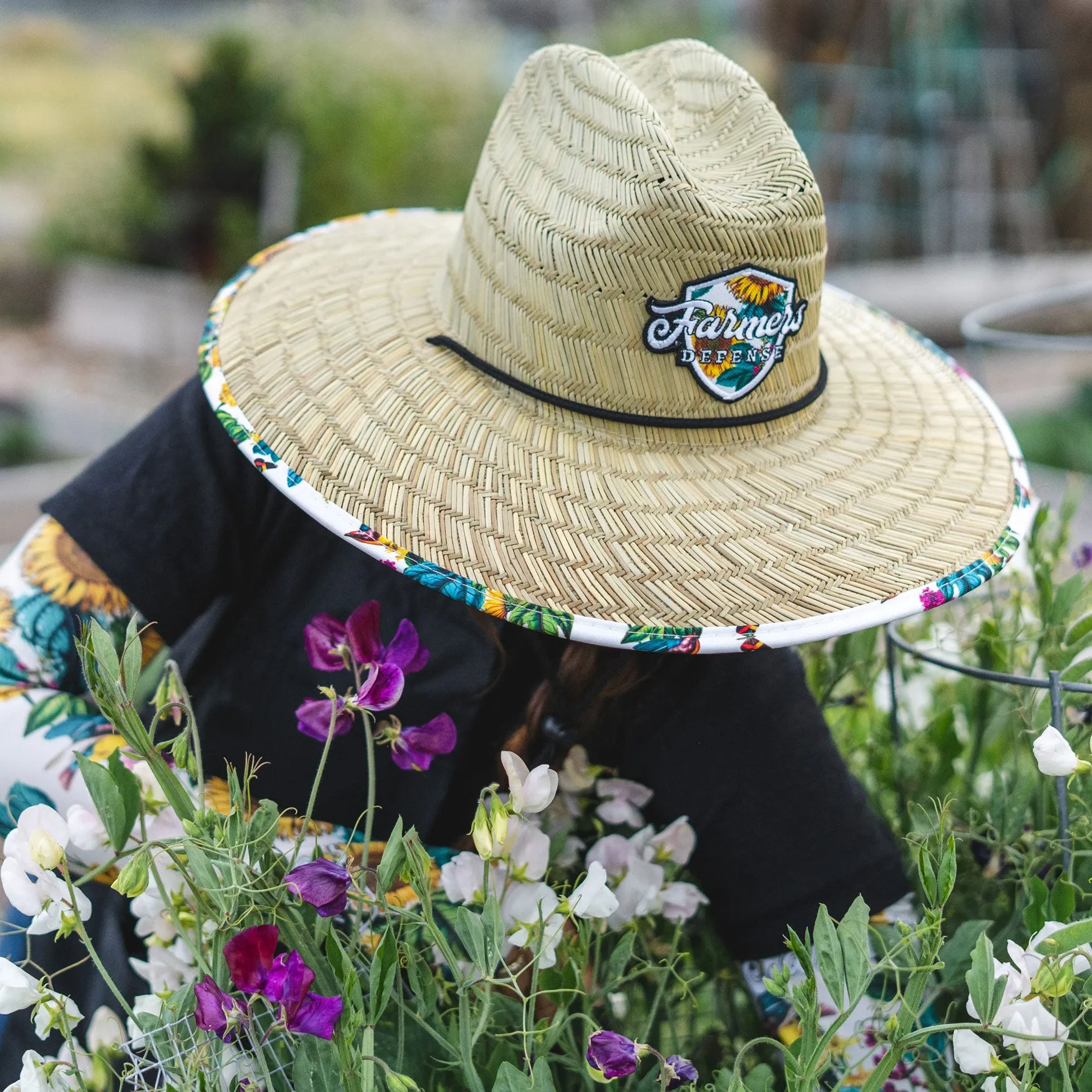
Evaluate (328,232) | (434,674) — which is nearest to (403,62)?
(328,232)

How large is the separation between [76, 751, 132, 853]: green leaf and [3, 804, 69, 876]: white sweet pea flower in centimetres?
3

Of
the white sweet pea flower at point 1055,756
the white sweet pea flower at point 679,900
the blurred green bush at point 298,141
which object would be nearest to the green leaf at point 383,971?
the white sweet pea flower at point 679,900

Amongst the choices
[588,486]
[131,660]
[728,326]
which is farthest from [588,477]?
[131,660]

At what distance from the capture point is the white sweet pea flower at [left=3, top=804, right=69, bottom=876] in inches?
A: 20.0

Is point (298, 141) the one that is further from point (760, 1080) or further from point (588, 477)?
point (760, 1080)

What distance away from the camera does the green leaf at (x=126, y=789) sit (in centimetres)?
51

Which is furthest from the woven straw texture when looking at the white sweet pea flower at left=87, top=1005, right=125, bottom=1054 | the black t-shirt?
the white sweet pea flower at left=87, top=1005, right=125, bottom=1054

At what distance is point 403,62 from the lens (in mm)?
5168

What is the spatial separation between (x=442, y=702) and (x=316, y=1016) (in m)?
0.30

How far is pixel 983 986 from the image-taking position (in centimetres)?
50

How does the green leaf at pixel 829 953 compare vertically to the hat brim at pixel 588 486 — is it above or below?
below

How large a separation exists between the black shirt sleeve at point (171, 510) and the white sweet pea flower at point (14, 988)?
333 mm

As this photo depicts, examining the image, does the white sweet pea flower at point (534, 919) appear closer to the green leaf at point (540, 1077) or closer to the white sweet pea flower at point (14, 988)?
the green leaf at point (540, 1077)

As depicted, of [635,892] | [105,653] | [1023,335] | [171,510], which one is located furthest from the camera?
[1023,335]
